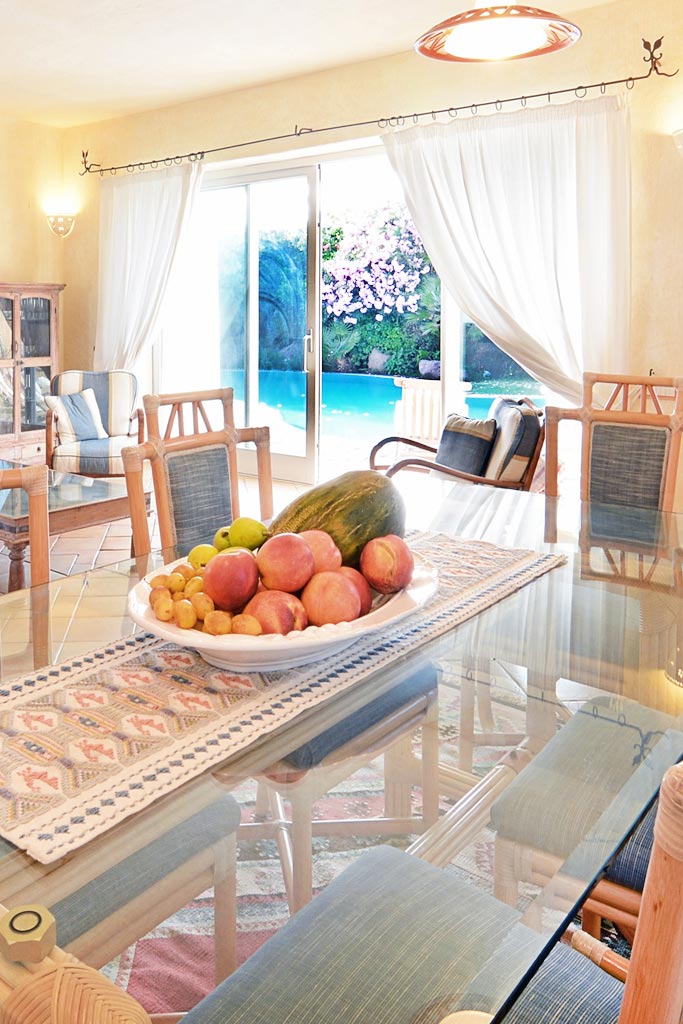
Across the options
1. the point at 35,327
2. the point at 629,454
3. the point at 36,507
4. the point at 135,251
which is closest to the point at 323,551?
the point at 36,507

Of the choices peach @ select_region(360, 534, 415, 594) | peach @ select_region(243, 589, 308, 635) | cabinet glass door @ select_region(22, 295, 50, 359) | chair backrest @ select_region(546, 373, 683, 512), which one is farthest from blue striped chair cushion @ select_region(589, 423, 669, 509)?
cabinet glass door @ select_region(22, 295, 50, 359)

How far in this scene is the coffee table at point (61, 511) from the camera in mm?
3545

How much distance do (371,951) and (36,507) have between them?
110cm

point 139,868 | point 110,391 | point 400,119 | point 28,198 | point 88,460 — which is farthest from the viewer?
point 28,198

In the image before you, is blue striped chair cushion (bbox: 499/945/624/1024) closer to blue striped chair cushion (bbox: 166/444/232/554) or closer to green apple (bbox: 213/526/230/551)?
green apple (bbox: 213/526/230/551)

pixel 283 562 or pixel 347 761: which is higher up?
pixel 283 562

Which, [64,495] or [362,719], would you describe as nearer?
[362,719]

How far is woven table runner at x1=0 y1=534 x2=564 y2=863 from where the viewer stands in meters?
0.90

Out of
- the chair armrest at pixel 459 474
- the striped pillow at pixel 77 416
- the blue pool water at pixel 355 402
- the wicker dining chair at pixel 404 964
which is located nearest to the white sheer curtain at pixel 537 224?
the chair armrest at pixel 459 474

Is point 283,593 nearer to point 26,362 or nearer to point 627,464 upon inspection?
point 627,464

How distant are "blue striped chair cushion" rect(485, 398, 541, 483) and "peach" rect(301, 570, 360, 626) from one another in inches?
104

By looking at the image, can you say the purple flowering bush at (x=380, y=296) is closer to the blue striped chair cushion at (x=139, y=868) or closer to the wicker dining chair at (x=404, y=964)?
the wicker dining chair at (x=404, y=964)

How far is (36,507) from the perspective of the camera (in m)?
1.73

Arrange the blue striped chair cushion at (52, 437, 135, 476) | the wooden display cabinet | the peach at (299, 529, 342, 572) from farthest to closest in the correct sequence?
the wooden display cabinet, the blue striped chair cushion at (52, 437, 135, 476), the peach at (299, 529, 342, 572)
